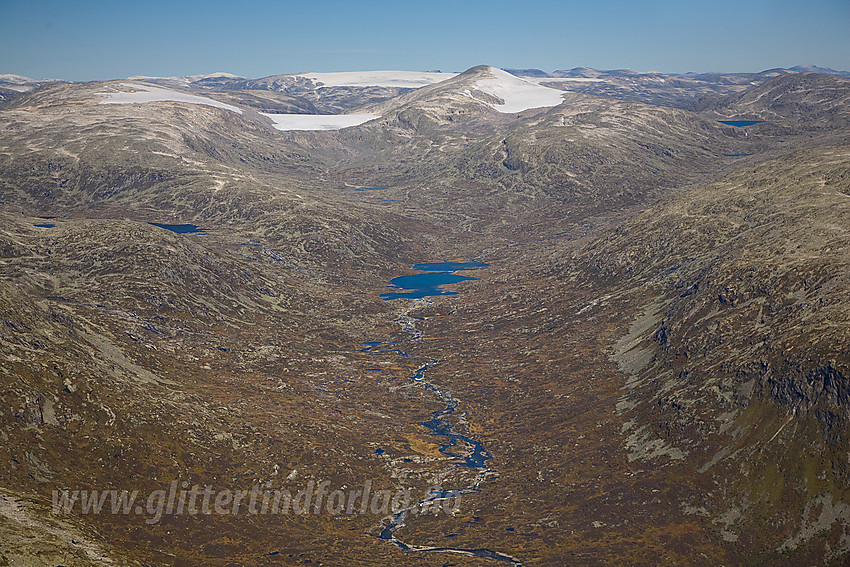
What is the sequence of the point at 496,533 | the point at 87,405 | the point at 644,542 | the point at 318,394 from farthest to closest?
the point at 318,394 → the point at 87,405 → the point at 496,533 → the point at 644,542

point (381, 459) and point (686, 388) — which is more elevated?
point (686, 388)

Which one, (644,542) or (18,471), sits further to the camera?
(644,542)

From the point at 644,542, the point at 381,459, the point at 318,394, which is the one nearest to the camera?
the point at 644,542

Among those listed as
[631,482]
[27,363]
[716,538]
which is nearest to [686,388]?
[631,482]

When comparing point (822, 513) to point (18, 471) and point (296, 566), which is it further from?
point (18, 471)

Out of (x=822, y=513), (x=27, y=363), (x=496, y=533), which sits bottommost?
(x=496, y=533)

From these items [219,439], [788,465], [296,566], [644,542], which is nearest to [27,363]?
[219,439]

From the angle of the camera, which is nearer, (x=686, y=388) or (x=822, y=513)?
A: (x=822, y=513)

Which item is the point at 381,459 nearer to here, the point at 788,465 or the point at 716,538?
the point at 716,538

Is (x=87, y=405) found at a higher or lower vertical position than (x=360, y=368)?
higher
